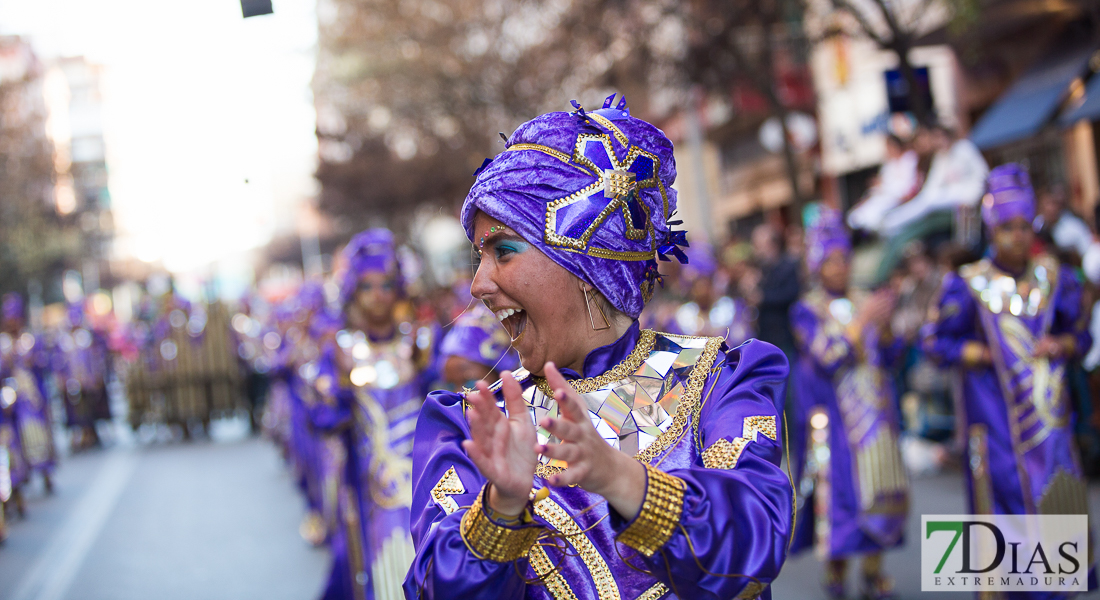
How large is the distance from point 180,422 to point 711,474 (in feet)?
60.1

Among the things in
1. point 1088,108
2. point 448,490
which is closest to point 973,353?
point 448,490

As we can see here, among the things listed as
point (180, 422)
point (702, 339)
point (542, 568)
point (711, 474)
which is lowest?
point (180, 422)

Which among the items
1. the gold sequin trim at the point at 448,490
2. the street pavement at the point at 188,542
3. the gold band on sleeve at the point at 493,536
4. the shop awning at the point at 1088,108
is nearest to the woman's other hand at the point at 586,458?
the gold band on sleeve at the point at 493,536

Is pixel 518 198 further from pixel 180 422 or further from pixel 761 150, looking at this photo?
pixel 761 150

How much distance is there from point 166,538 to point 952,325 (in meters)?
7.53

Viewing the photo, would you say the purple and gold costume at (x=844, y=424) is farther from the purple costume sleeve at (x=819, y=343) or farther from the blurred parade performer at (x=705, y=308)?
the blurred parade performer at (x=705, y=308)

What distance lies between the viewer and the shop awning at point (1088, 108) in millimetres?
10555

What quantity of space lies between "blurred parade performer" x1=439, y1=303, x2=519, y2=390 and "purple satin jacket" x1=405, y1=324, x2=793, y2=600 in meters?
2.42

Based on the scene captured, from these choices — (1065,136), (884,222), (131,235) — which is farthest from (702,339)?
(131,235)

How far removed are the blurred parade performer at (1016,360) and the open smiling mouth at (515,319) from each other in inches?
148

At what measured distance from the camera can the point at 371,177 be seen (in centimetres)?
2822

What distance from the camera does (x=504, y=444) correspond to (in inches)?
60.2

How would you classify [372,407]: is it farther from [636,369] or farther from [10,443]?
[10,443]

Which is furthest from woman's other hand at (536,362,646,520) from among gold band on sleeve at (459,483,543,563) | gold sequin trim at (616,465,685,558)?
gold band on sleeve at (459,483,543,563)
